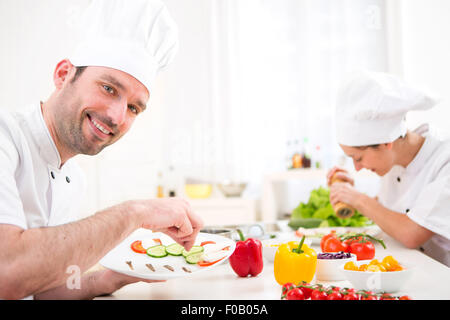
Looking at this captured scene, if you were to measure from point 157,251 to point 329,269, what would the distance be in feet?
1.47

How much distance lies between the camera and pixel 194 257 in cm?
111

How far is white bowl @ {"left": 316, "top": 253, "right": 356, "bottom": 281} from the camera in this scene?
110cm

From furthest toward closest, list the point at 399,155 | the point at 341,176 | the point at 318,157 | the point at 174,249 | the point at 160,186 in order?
the point at 160,186
the point at 318,157
the point at 341,176
the point at 399,155
the point at 174,249

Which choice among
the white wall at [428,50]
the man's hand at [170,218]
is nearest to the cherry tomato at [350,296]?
the man's hand at [170,218]

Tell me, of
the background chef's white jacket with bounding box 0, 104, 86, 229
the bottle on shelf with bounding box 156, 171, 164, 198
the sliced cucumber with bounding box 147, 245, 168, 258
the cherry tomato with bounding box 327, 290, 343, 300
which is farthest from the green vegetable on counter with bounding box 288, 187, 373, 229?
the bottle on shelf with bounding box 156, 171, 164, 198

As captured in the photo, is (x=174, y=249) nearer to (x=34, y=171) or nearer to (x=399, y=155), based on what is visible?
(x=34, y=171)

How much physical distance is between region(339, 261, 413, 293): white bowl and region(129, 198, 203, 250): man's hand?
365 millimetres

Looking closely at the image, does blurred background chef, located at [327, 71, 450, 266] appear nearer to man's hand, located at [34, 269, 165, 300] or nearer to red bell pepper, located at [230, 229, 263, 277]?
red bell pepper, located at [230, 229, 263, 277]

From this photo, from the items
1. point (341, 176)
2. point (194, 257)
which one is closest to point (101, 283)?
point (194, 257)

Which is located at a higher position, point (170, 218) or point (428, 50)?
point (428, 50)

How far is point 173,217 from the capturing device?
99 centimetres

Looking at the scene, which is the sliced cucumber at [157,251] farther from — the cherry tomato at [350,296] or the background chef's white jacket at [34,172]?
the cherry tomato at [350,296]

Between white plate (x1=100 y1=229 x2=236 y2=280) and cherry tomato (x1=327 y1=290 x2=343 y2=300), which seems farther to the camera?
white plate (x1=100 y1=229 x2=236 y2=280)

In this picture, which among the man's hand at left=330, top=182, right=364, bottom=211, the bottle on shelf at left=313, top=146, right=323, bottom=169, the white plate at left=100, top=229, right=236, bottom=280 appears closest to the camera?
the white plate at left=100, top=229, right=236, bottom=280
